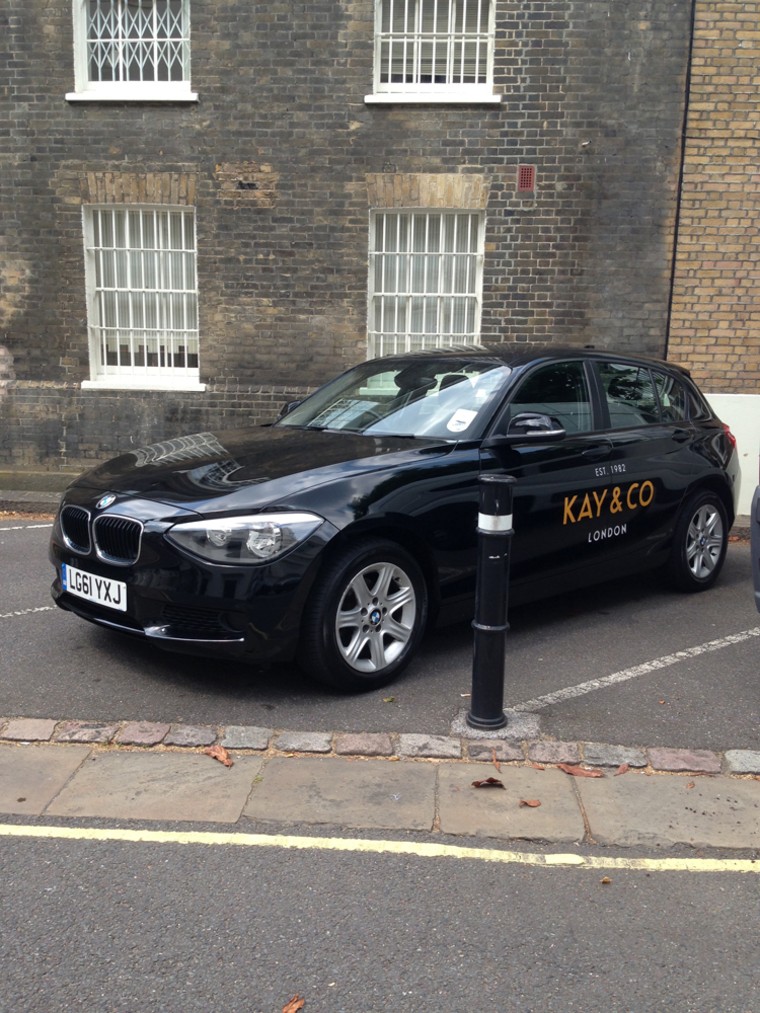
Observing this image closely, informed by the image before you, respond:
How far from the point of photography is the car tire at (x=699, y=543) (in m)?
6.04

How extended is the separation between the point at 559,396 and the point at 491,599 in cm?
192

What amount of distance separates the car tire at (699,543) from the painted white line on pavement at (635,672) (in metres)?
0.68

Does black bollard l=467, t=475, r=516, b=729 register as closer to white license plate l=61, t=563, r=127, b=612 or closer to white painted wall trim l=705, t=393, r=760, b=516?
white license plate l=61, t=563, r=127, b=612

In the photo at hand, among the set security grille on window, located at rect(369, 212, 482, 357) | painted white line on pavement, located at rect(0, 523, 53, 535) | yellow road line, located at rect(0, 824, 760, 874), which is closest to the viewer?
yellow road line, located at rect(0, 824, 760, 874)

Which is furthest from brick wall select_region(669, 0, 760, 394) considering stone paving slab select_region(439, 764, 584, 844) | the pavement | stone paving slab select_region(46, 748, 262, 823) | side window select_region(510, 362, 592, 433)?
stone paving slab select_region(46, 748, 262, 823)

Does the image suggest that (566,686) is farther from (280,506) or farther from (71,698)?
(71,698)

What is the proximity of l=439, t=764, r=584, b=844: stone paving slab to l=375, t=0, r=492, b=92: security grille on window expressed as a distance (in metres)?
8.53

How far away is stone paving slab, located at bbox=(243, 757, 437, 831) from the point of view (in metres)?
3.31

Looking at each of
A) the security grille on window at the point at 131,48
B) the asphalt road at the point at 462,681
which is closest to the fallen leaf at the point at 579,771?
the asphalt road at the point at 462,681

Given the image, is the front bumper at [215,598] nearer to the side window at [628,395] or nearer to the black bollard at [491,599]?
the black bollard at [491,599]

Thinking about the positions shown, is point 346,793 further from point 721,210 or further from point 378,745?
point 721,210

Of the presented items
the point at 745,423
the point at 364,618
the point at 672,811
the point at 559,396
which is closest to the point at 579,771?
the point at 672,811

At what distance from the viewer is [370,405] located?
536cm

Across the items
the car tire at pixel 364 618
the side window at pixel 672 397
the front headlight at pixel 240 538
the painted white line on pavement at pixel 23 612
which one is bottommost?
the painted white line on pavement at pixel 23 612
